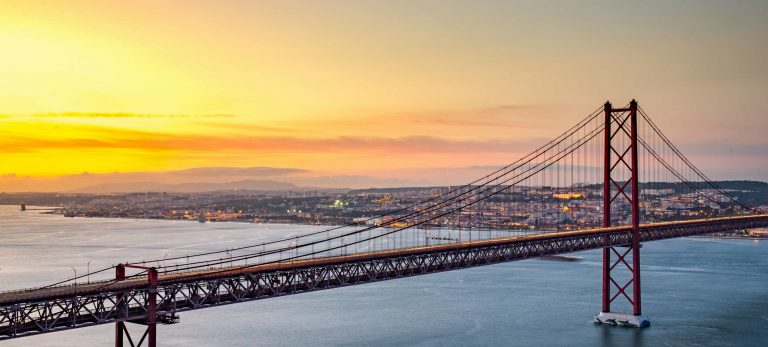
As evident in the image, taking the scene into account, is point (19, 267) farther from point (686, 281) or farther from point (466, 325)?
point (686, 281)

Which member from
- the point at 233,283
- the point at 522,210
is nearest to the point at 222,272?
the point at 233,283

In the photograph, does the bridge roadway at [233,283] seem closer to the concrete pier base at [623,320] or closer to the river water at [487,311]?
the concrete pier base at [623,320]

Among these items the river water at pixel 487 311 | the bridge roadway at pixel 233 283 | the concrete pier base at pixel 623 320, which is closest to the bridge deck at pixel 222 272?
the bridge roadway at pixel 233 283

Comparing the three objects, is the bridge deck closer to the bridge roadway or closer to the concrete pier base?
the bridge roadway

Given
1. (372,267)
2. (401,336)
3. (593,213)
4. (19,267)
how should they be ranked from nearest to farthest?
(372,267)
(401,336)
(19,267)
(593,213)

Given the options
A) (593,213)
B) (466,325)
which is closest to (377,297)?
(466,325)

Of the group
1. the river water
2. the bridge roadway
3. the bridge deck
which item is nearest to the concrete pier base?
the river water
